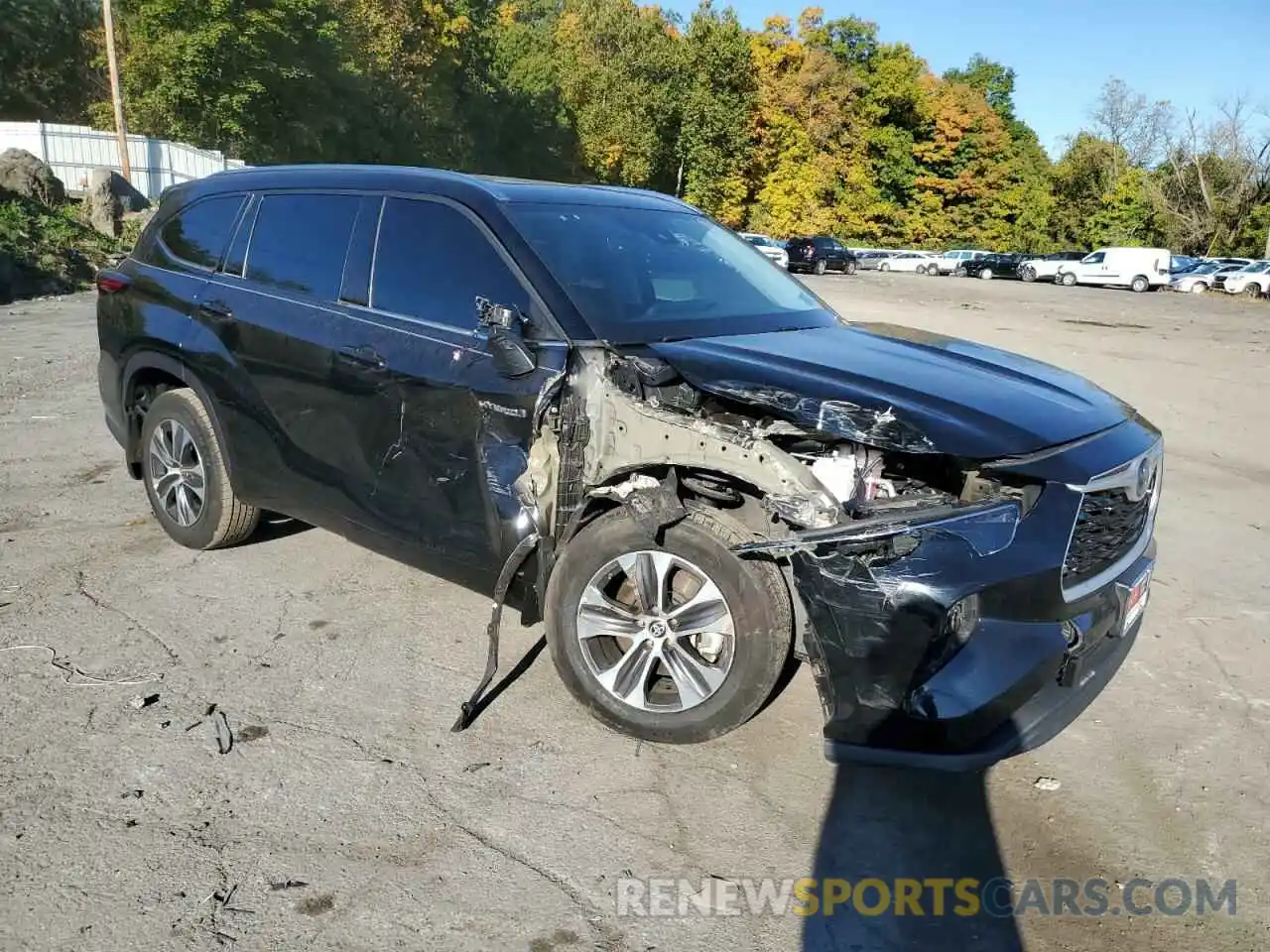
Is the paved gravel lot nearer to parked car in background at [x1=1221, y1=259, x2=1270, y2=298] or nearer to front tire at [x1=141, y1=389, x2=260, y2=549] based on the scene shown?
front tire at [x1=141, y1=389, x2=260, y2=549]

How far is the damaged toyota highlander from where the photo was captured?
2.80 meters

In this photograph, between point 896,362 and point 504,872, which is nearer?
point 504,872

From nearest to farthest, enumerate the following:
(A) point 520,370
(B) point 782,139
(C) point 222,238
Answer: (A) point 520,370 → (C) point 222,238 → (B) point 782,139

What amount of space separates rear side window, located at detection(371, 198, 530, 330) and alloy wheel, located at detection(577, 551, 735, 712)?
108 cm

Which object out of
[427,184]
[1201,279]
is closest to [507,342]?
[427,184]

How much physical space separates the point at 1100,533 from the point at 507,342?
207 centimetres

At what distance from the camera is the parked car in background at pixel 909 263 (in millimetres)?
48866

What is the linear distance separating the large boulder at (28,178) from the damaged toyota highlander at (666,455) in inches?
855

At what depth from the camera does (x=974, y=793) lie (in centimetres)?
320

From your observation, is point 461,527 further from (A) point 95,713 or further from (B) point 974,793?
(B) point 974,793

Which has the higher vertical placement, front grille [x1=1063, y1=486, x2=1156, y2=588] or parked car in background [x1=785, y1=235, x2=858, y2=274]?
parked car in background [x1=785, y1=235, x2=858, y2=274]

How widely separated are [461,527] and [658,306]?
3.83 feet

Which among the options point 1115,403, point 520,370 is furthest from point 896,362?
point 520,370

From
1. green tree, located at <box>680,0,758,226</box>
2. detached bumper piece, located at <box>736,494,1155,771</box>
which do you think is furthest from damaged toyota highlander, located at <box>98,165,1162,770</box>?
green tree, located at <box>680,0,758,226</box>
